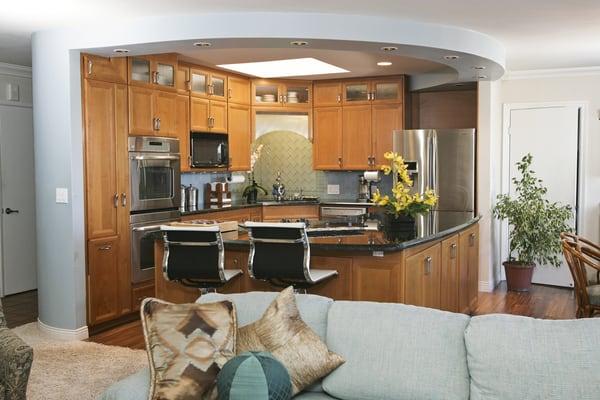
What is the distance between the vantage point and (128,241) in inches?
221

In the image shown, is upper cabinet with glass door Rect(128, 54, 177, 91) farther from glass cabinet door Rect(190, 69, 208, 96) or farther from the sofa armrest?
the sofa armrest

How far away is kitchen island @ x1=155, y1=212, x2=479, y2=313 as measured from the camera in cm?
422

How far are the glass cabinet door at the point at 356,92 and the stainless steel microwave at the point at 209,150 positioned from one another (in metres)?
1.64

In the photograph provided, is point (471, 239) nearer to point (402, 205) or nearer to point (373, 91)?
point (402, 205)

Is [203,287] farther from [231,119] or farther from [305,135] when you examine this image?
[305,135]

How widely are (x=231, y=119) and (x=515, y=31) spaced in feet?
11.5

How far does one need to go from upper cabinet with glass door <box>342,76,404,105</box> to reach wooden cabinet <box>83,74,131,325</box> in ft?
10.8

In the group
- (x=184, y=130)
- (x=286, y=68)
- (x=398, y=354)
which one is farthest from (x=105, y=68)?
(x=398, y=354)

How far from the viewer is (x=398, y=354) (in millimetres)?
2547

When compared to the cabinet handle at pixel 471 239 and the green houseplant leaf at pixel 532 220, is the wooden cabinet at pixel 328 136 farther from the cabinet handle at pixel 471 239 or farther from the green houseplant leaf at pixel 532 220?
the cabinet handle at pixel 471 239

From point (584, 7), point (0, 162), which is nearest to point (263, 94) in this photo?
point (0, 162)

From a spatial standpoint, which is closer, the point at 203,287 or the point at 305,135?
the point at 203,287

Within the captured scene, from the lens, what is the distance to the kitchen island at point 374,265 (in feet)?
13.8

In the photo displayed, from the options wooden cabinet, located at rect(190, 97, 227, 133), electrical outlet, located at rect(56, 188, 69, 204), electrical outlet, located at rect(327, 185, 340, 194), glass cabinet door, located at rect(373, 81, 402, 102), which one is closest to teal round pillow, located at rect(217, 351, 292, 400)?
electrical outlet, located at rect(56, 188, 69, 204)
